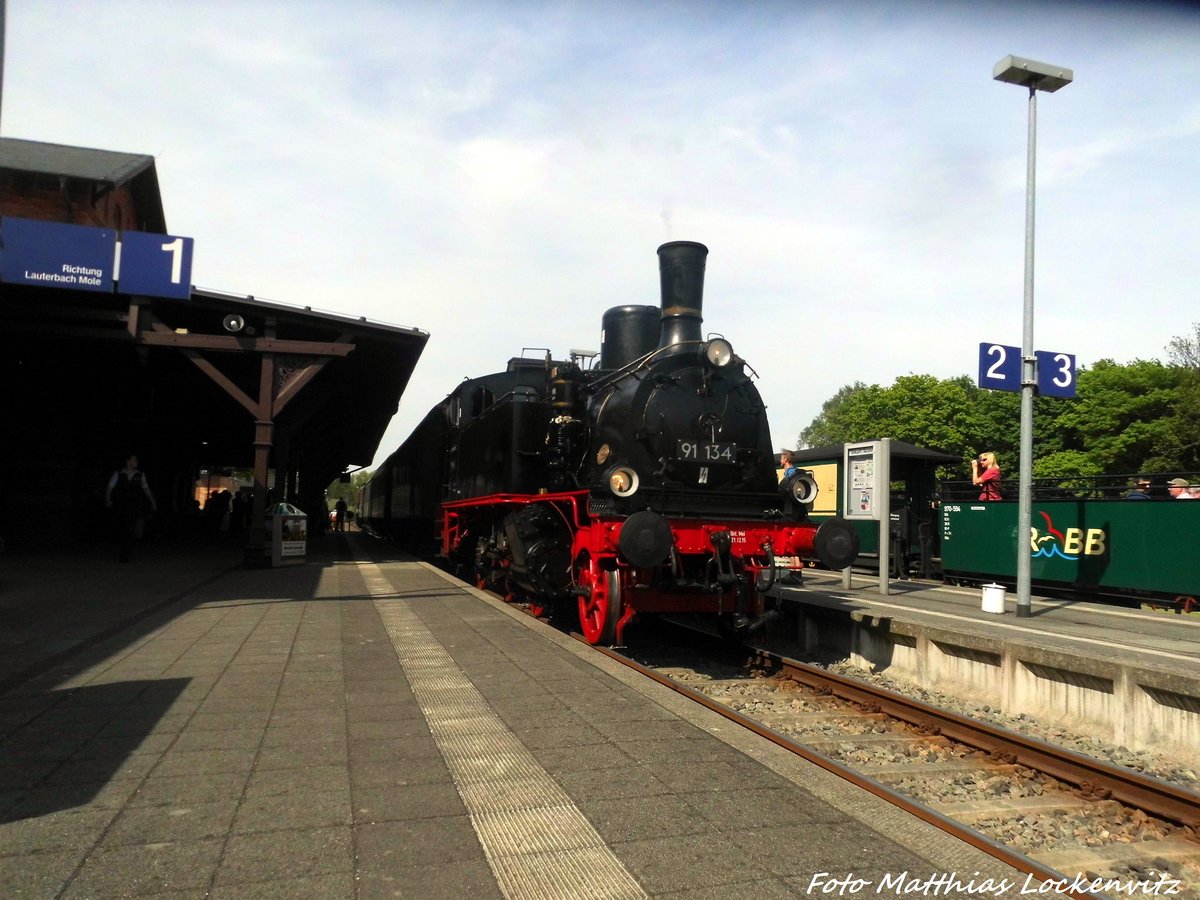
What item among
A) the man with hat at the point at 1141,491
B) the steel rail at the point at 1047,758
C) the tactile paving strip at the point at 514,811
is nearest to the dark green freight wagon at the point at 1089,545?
the man with hat at the point at 1141,491

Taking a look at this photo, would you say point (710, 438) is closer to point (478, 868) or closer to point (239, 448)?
point (478, 868)

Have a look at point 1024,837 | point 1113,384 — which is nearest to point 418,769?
point 1024,837

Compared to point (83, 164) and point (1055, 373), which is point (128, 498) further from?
point (1055, 373)

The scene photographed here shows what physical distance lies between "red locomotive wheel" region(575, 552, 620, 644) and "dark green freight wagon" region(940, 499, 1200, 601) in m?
5.23

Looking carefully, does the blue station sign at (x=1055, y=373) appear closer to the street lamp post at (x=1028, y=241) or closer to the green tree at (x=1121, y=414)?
the street lamp post at (x=1028, y=241)

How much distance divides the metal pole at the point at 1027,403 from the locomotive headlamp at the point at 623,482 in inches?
200

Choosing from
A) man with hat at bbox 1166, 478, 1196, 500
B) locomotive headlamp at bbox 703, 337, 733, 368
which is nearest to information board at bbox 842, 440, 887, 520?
man with hat at bbox 1166, 478, 1196, 500

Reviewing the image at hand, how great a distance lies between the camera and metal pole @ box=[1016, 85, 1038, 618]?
9.63 m

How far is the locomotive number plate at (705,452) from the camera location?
784 cm

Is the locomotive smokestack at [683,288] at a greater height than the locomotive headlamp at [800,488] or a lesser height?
greater

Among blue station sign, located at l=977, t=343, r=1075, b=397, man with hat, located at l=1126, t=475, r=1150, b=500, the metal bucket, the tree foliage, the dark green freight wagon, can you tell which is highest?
the tree foliage

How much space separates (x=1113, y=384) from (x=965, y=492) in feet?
146

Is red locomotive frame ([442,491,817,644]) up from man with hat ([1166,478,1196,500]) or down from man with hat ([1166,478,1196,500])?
down

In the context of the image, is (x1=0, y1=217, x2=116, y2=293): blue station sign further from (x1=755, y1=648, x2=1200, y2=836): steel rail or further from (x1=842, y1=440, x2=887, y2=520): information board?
(x1=755, y1=648, x2=1200, y2=836): steel rail
